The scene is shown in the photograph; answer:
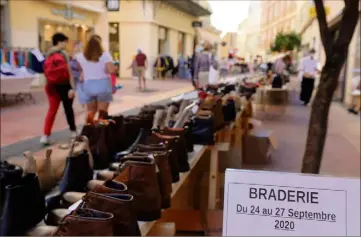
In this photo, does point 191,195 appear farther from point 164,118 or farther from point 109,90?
point 109,90

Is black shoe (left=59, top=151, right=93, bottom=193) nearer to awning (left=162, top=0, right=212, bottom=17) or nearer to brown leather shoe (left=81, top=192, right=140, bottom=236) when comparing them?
brown leather shoe (left=81, top=192, right=140, bottom=236)

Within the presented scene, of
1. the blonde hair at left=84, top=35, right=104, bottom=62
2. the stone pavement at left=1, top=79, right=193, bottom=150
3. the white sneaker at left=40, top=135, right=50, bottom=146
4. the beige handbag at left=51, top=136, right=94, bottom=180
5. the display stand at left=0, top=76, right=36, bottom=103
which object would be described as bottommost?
the stone pavement at left=1, top=79, right=193, bottom=150

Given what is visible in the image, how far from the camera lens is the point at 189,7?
106 feet

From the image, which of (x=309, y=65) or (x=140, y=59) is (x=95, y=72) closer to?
(x=309, y=65)

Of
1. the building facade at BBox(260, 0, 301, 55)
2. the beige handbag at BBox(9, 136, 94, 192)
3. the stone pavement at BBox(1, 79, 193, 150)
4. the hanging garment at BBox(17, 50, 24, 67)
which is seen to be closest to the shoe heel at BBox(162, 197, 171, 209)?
the beige handbag at BBox(9, 136, 94, 192)

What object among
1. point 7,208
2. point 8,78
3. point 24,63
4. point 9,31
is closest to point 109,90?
point 7,208

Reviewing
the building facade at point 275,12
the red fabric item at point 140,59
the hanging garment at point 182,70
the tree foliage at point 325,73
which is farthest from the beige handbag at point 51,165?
the hanging garment at point 182,70

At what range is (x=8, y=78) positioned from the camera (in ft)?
33.5

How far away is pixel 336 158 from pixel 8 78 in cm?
741

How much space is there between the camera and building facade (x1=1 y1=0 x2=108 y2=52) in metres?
14.6

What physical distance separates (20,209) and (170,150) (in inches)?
36.4

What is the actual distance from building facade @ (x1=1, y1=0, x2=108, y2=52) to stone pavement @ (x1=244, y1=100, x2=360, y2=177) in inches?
353

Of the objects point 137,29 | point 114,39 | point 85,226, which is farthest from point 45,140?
point 114,39

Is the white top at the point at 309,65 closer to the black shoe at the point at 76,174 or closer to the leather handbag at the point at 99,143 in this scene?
the leather handbag at the point at 99,143
